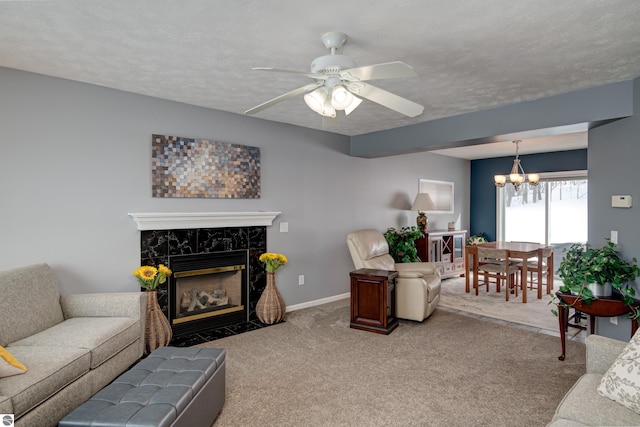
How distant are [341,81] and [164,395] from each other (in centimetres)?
197

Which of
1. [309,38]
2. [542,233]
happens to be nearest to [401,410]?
[309,38]

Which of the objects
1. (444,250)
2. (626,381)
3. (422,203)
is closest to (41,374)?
(626,381)

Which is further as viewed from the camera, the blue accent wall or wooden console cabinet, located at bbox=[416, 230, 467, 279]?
the blue accent wall

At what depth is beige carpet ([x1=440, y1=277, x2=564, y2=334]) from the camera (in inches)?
171

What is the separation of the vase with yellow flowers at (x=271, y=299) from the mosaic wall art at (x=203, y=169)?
78 centimetres

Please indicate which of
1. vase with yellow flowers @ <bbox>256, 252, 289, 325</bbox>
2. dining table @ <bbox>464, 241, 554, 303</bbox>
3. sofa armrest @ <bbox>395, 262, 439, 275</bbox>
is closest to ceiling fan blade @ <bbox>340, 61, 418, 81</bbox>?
vase with yellow flowers @ <bbox>256, 252, 289, 325</bbox>

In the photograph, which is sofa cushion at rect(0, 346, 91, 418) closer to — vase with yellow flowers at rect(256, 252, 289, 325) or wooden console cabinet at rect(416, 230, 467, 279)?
vase with yellow flowers at rect(256, 252, 289, 325)

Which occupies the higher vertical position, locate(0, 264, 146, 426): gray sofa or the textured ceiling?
the textured ceiling

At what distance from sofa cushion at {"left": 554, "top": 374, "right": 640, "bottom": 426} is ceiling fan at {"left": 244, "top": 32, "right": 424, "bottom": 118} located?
1.71 m

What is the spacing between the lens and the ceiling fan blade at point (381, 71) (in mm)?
1834

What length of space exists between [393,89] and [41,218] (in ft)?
10.5

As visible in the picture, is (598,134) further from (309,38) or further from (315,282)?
(315,282)

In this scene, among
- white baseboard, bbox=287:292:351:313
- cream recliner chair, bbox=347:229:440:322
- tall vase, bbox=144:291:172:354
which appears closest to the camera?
tall vase, bbox=144:291:172:354

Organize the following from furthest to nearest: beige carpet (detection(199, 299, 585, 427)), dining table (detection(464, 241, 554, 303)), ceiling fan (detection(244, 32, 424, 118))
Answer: dining table (detection(464, 241, 554, 303)), beige carpet (detection(199, 299, 585, 427)), ceiling fan (detection(244, 32, 424, 118))
